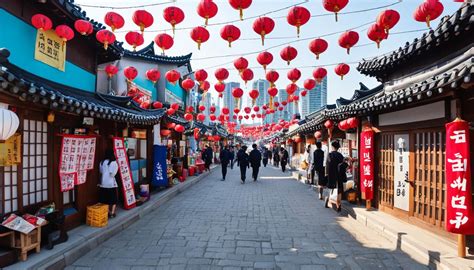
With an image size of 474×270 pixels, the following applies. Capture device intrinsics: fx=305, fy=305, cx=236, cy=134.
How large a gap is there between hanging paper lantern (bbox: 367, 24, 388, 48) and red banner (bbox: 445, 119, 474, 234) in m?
2.73

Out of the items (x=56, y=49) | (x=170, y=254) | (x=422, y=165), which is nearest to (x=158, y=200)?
(x=170, y=254)

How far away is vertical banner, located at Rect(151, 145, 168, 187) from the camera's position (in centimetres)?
1381

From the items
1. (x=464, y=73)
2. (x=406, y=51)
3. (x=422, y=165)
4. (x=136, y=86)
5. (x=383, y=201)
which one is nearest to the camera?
(x=464, y=73)

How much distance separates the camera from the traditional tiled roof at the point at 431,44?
6551 mm

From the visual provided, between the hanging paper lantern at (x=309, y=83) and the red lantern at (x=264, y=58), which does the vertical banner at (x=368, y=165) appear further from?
the red lantern at (x=264, y=58)

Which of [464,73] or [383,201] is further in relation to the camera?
[383,201]

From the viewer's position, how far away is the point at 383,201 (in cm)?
970

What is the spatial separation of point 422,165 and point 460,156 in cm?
214

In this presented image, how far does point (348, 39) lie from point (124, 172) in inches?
308

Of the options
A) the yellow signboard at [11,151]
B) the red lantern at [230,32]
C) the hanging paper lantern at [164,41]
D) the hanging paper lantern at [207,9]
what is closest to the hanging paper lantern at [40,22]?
the hanging paper lantern at [164,41]

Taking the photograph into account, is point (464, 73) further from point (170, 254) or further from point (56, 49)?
point (56, 49)

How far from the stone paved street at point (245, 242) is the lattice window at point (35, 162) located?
176cm

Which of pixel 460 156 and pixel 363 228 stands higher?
pixel 460 156

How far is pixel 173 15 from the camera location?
→ 23.9 feet
